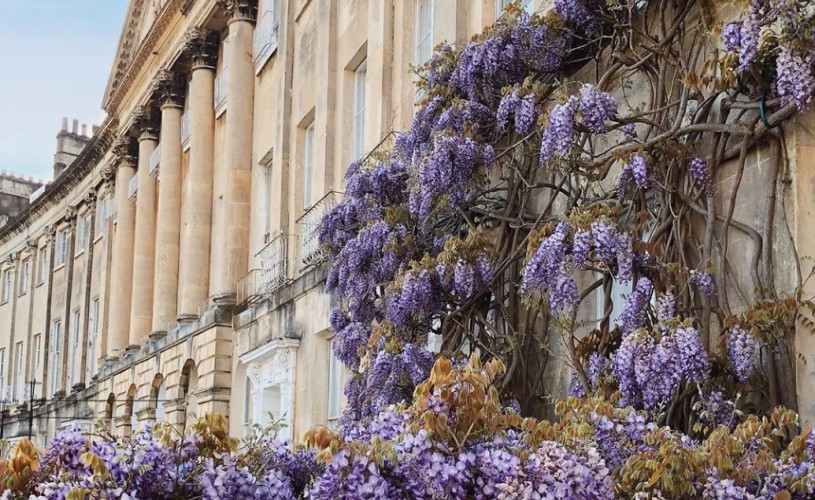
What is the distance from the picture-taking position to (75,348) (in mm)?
35031

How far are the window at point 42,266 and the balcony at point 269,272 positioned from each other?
2247cm

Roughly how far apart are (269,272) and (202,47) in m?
7.50

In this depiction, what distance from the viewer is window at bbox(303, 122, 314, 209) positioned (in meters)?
17.5

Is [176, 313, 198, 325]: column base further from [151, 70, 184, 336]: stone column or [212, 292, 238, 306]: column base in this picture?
[151, 70, 184, 336]: stone column

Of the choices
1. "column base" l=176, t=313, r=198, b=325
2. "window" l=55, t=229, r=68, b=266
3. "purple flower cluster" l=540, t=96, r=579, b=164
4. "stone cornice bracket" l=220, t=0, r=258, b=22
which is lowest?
"purple flower cluster" l=540, t=96, r=579, b=164

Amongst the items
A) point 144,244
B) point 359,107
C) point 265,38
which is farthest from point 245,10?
point 144,244

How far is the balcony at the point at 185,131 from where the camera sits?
81.6 feet

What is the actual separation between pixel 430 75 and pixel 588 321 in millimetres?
3095

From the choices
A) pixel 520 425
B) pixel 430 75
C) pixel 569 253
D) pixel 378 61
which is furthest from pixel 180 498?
pixel 378 61

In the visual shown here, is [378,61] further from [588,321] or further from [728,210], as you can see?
[728,210]

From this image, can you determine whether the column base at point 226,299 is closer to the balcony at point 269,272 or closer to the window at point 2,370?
the balcony at point 269,272

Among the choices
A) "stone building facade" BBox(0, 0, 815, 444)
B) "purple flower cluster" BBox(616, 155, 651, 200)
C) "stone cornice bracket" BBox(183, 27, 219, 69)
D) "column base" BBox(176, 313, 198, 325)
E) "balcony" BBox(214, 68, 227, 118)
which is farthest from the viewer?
"stone cornice bracket" BBox(183, 27, 219, 69)

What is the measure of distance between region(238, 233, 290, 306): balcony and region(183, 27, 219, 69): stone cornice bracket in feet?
19.4

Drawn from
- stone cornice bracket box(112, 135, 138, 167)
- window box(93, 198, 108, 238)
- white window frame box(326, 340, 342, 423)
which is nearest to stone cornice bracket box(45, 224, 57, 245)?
window box(93, 198, 108, 238)
